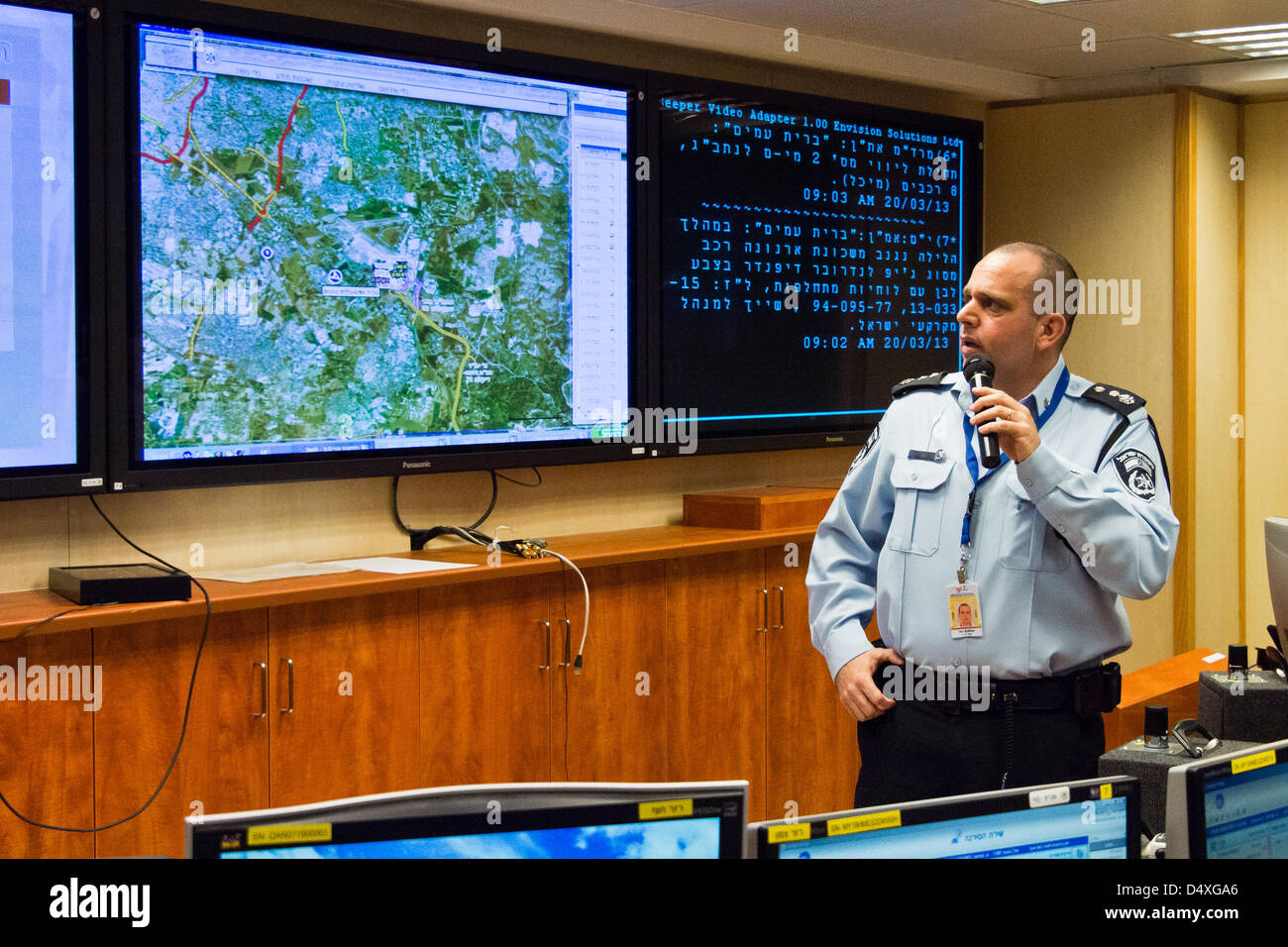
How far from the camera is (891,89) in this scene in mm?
5312

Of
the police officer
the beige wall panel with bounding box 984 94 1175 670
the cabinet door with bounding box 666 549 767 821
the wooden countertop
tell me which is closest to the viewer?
the police officer

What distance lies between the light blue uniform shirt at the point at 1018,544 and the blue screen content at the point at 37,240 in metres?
1.72

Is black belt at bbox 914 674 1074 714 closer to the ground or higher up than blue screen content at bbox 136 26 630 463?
closer to the ground

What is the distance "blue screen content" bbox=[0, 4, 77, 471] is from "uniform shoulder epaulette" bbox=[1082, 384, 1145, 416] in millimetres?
2157

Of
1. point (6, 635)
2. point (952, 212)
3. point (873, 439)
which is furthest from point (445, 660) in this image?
point (952, 212)

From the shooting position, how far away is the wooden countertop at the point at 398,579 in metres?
2.87

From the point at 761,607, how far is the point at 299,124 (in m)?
1.97

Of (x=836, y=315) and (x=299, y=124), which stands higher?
(x=299, y=124)

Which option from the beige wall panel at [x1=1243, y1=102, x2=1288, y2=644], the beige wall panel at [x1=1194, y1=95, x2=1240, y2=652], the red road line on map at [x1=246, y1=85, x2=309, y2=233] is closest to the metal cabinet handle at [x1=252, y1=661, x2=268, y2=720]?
the red road line on map at [x1=246, y1=85, x2=309, y2=233]

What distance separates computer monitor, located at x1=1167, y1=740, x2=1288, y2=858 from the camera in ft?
4.65

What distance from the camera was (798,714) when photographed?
14.4ft

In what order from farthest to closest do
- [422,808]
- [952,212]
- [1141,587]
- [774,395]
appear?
[952,212]
[774,395]
[1141,587]
[422,808]

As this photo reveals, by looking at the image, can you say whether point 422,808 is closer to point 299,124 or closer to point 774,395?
point 299,124

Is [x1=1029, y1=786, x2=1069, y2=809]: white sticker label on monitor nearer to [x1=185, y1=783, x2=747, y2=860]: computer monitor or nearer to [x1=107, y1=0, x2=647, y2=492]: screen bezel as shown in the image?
[x1=185, y1=783, x2=747, y2=860]: computer monitor
